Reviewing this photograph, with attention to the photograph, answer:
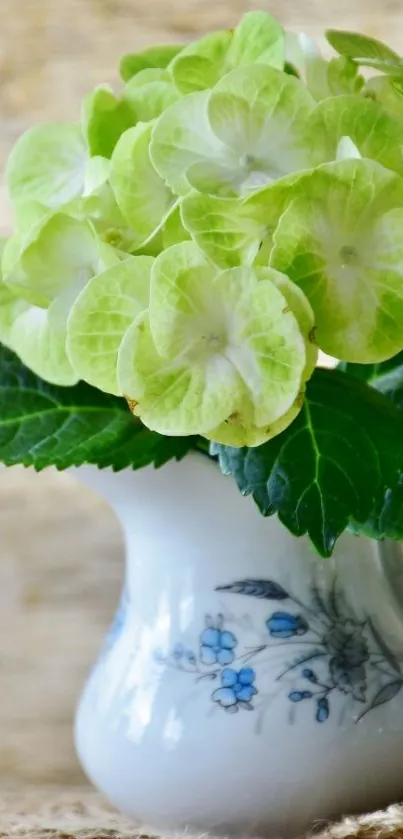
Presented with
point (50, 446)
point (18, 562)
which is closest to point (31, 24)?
point (18, 562)

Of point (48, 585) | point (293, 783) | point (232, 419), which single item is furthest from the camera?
point (48, 585)

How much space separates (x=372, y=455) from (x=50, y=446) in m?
0.14

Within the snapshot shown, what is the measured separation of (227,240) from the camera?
0.40 m

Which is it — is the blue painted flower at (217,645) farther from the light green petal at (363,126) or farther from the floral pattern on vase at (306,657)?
the light green petal at (363,126)

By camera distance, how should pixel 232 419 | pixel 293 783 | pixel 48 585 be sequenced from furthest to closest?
pixel 48 585 < pixel 293 783 < pixel 232 419

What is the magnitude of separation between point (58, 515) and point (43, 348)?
15.5 inches

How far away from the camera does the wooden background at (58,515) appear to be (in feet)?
2.73

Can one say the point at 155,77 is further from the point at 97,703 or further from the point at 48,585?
the point at 48,585

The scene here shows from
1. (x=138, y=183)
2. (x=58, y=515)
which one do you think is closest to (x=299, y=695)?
(x=138, y=183)

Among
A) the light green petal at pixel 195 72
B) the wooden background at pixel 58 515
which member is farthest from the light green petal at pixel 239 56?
the wooden background at pixel 58 515

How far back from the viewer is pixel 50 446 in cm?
46

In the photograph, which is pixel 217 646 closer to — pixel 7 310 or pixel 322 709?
pixel 322 709

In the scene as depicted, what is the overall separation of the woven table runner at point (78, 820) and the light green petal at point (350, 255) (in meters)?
0.18

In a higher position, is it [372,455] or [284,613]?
[372,455]
